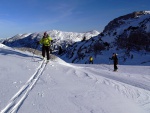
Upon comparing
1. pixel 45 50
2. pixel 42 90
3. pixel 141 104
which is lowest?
pixel 141 104

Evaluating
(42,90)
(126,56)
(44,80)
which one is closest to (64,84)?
(44,80)

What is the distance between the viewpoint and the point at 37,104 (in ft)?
26.7

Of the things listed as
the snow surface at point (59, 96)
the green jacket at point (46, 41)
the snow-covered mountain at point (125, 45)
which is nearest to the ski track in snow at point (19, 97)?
the snow surface at point (59, 96)

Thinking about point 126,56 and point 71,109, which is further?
point 126,56

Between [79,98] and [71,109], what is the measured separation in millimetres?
1430

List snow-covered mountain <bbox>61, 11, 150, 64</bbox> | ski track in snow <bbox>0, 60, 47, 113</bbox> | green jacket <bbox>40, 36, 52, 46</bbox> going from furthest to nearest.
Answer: snow-covered mountain <bbox>61, 11, 150, 64</bbox> < green jacket <bbox>40, 36, 52, 46</bbox> < ski track in snow <bbox>0, 60, 47, 113</bbox>

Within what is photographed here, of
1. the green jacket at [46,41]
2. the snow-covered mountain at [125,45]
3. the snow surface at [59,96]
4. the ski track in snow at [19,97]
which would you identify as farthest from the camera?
the snow-covered mountain at [125,45]

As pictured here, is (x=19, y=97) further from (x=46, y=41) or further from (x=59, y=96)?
(x=46, y=41)

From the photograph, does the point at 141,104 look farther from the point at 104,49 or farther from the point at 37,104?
the point at 104,49

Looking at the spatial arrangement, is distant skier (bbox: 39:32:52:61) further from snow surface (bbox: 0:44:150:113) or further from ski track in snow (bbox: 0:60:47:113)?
ski track in snow (bbox: 0:60:47:113)

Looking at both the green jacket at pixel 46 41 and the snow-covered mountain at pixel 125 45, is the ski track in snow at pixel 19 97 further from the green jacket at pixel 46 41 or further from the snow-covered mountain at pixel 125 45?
the snow-covered mountain at pixel 125 45

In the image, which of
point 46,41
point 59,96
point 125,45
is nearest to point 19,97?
point 59,96

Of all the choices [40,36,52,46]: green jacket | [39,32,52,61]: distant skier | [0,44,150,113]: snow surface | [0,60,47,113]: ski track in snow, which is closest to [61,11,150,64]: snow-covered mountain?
[39,32,52,61]: distant skier

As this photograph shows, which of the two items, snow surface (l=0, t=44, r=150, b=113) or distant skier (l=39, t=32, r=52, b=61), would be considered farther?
distant skier (l=39, t=32, r=52, b=61)
